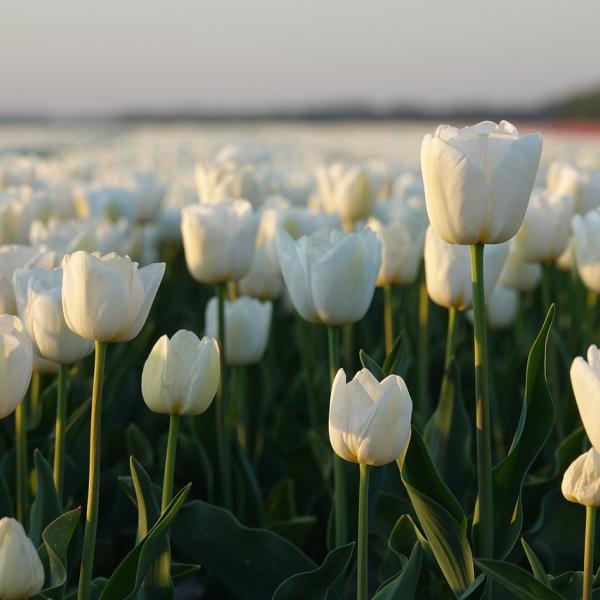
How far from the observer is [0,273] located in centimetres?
172

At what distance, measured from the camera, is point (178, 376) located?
1.37 metres

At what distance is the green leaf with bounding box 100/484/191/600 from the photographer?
1237mm

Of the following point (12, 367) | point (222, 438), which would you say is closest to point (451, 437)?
point (222, 438)

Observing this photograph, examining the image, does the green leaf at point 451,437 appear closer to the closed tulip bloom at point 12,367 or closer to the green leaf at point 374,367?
the green leaf at point 374,367

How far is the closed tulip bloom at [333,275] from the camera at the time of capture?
163 centimetres

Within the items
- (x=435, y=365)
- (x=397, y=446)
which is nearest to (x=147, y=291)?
(x=397, y=446)

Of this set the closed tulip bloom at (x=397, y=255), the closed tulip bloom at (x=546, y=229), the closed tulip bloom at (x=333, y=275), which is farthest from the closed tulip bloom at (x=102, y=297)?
the closed tulip bloom at (x=546, y=229)

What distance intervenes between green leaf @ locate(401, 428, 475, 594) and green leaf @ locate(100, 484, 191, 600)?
0.32 meters

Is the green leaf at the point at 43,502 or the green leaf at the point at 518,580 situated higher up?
the green leaf at the point at 518,580

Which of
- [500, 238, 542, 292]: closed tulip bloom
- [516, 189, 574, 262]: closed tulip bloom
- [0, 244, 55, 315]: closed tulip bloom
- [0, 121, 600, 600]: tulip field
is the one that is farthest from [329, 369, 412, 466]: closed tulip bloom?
[500, 238, 542, 292]: closed tulip bloom

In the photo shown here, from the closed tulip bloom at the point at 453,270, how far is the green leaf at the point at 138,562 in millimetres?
726

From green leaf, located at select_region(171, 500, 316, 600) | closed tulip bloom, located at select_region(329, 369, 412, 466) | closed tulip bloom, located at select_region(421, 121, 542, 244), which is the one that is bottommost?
green leaf, located at select_region(171, 500, 316, 600)

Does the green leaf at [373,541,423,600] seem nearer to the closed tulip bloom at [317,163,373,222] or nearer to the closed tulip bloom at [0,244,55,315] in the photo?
the closed tulip bloom at [0,244,55,315]

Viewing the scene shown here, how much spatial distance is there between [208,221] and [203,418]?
43 cm
